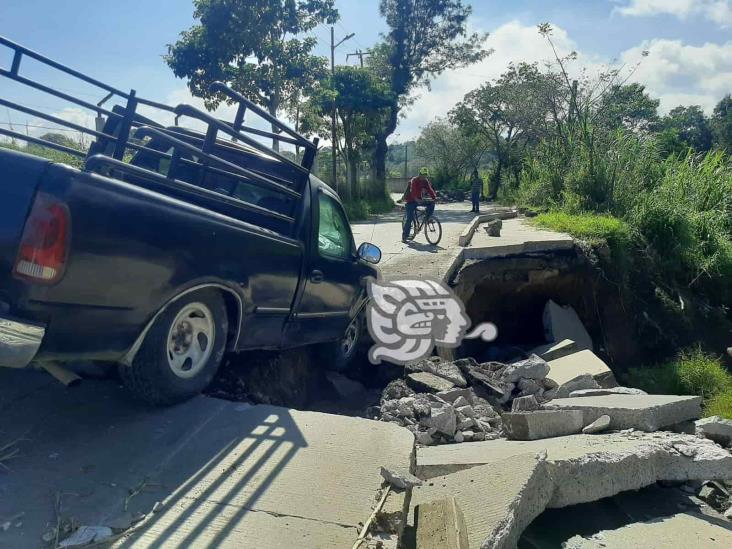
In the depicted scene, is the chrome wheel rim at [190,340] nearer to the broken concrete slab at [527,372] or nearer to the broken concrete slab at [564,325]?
the broken concrete slab at [527,372]

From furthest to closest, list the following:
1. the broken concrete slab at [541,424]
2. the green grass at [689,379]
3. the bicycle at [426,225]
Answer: the bicycle at [426,225], the green grass at [689,379], the broken concrete slab at [541,424]

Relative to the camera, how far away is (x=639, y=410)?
15.5 feet

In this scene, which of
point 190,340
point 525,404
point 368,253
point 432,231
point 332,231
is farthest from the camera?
point 432,231

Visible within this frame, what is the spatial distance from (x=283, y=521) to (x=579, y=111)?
17819mm

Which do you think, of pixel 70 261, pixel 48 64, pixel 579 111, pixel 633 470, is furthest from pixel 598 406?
pixel 579 111

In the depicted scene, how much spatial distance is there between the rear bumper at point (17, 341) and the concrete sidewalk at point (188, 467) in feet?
2.15

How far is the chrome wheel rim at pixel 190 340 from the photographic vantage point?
12.5ft

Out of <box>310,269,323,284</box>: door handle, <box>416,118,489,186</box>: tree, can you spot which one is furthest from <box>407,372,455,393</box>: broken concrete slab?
<box>416,118,489,186</box>: tree

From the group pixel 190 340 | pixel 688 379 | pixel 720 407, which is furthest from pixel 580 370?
pixel 190 340

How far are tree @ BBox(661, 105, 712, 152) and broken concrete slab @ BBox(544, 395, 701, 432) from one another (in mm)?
58851

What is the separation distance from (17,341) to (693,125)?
76.4m

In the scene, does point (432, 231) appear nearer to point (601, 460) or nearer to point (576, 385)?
point (576, 385)

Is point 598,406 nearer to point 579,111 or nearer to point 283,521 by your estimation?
point 283,521

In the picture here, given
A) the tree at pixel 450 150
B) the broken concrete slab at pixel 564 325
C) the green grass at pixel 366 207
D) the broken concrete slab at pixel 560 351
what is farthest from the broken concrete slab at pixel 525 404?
the tree at pixel 450 150
